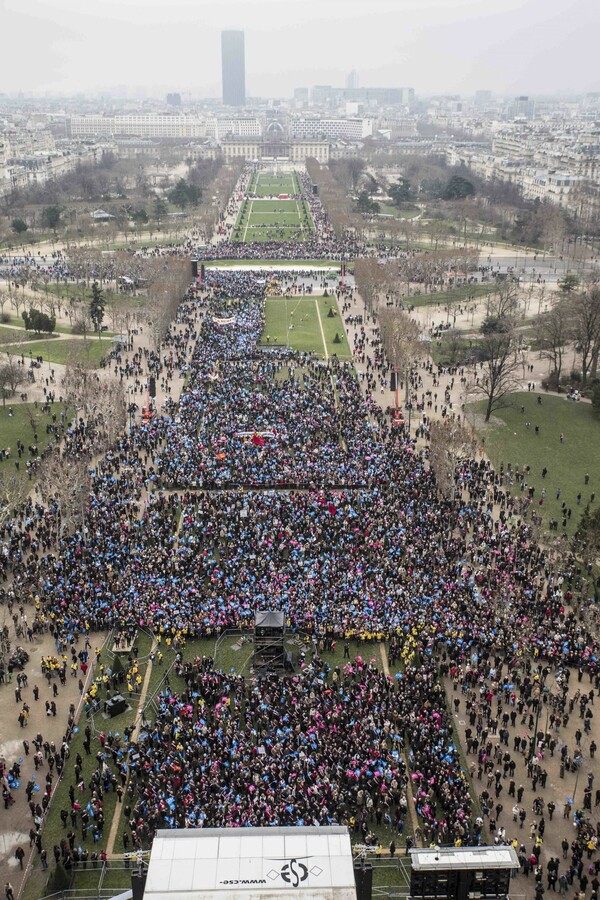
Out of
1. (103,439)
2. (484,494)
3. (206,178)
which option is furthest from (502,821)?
(206,178)

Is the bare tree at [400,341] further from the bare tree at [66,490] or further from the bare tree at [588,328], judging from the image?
the bare tree at [66,490]

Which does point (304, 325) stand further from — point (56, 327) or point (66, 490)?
point (66, 490)

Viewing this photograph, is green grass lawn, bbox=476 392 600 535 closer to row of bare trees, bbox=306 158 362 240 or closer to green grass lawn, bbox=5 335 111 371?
green grass lawn, bbox=5 335 111 371

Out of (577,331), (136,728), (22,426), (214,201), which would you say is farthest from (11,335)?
(214,201)

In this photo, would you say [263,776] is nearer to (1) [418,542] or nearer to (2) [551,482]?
(1) [418,542]

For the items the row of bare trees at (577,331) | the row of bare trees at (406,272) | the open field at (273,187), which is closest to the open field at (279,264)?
the row of bare trees at (406,272)

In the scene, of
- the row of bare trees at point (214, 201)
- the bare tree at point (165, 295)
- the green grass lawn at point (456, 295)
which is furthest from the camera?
the row of bare trees at point (214, 201)
